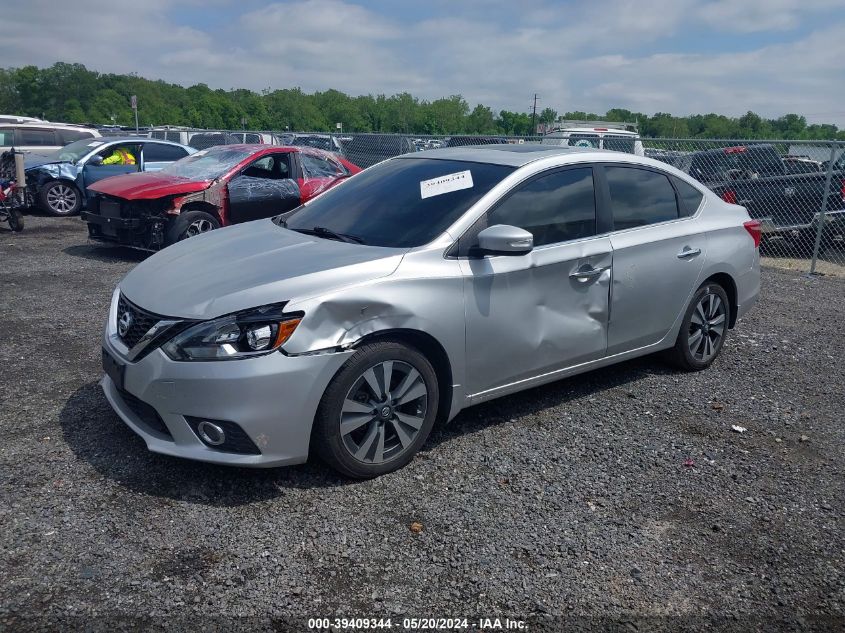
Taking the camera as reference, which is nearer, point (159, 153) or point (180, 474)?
point (180, 474)

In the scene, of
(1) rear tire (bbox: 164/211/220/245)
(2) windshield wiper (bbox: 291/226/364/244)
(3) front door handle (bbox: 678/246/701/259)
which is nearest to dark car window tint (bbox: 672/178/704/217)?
(3) front door handle (bbox: 678/246/701/259)

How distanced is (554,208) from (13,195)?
1048 centimetres

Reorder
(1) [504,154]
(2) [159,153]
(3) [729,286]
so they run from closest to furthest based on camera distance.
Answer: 1. (1) [504,154]
2. (3) [729,286]
3. (2) [159,153]

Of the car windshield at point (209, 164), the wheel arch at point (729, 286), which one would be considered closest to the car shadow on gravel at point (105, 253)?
the car windshield at point (209, 164)

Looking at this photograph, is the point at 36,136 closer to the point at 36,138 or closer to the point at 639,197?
the point at 36,138

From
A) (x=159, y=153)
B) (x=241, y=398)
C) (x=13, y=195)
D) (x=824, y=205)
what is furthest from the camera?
(x=159, y=153)

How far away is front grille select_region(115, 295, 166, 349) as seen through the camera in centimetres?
362

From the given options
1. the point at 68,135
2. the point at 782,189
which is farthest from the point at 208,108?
the point at 782,189

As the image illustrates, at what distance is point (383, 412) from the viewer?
371 cm

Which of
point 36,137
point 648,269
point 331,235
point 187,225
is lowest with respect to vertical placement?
point 187,225

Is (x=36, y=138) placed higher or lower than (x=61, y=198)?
higher

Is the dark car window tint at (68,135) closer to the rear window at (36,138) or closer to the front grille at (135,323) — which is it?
the rear window at (36,138)

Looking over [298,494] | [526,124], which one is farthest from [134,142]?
[526,124]

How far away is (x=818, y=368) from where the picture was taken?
5.94 m
